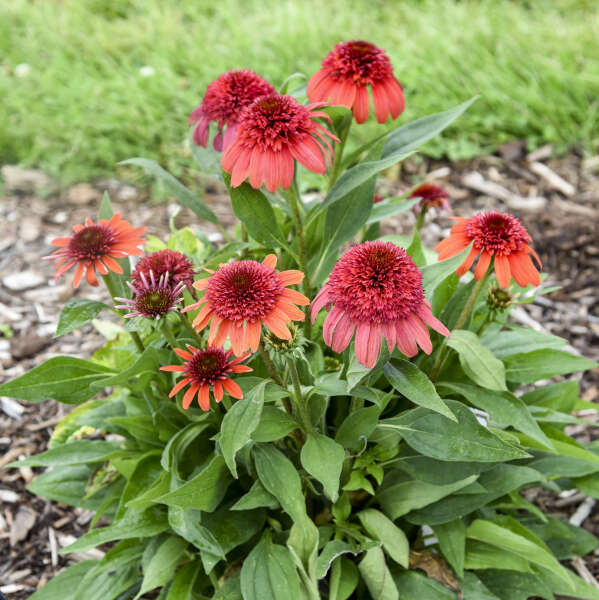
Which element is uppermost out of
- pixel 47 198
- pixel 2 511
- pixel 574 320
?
pixel 574 320

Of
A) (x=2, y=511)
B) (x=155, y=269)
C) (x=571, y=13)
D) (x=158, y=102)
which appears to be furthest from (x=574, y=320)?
(x=571, y=13)

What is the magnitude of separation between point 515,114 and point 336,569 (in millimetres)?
3164

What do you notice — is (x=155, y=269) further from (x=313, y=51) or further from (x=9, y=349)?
(x=313, y=51)

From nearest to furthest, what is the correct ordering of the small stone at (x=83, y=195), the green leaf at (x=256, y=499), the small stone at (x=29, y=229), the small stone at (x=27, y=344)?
the green leaf at (x=256, y=499) < the small stone at (x=27, y=344) < the small stone at (x=29, y=229) < the small stone at (x=83, y=195)

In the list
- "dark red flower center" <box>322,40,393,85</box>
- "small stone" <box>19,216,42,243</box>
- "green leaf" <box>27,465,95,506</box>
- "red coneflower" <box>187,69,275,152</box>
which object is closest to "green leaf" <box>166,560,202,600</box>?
"green leaf" <box>27,465,95,506</box>

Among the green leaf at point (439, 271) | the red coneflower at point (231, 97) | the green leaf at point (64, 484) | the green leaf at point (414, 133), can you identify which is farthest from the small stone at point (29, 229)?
the green leaf at point (439, 271)

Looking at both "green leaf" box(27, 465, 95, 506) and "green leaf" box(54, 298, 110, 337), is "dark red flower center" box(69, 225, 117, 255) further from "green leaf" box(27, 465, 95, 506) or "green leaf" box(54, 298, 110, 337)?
"green leaf" box(27, 465, 95, 506)

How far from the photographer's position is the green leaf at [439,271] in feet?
4.85

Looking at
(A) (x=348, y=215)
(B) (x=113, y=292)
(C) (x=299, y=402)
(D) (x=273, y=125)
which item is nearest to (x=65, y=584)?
(B) (x=113, y=292)

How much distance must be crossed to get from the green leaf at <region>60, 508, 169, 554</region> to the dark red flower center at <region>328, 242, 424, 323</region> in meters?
0.81

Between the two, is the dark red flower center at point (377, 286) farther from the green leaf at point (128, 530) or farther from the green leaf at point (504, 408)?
the green leaf at point (128, 530)

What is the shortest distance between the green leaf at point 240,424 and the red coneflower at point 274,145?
0.45 meters

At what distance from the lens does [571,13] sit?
500 centimetres

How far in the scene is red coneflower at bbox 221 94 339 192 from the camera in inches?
55.0
